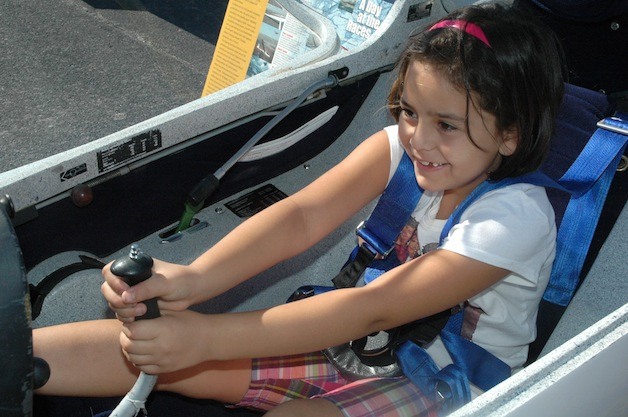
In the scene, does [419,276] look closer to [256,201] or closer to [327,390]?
[327,390]

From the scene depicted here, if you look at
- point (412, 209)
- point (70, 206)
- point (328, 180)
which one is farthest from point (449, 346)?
point (70, 206)

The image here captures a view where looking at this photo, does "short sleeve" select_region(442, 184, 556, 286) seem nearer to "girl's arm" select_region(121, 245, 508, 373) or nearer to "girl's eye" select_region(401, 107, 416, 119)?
"girl's arm" select_region(121, 245, 508, 373)

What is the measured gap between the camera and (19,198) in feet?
4.93

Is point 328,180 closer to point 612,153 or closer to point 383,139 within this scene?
point 383,139

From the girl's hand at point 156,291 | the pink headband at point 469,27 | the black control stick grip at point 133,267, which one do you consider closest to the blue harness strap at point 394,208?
the pink headband at point 469,27

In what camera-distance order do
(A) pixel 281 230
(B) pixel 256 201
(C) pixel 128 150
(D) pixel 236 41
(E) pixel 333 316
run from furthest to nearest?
(D) pixel 236 41, (B) pixel 256 201, (C) pixel 128 150, (A) pixel 281 230, (E) pixel 333 316

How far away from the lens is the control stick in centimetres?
100

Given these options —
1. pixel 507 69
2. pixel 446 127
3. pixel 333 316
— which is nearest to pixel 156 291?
pixel 333 316

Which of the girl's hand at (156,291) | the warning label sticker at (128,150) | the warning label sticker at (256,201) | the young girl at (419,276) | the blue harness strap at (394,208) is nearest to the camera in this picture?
the girl's hand at (156,291)

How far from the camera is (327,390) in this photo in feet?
5.00

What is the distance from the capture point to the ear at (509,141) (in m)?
1.32

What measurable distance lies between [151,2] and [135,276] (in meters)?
4.08

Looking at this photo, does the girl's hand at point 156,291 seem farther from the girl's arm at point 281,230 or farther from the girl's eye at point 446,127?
the girl's eye at point 446,127

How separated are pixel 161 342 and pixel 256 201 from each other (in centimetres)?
81
